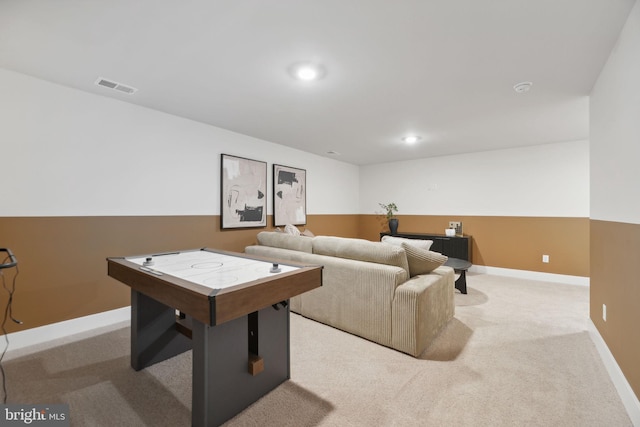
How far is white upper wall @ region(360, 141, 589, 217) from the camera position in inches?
178

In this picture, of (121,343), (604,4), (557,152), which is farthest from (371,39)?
(557,152)

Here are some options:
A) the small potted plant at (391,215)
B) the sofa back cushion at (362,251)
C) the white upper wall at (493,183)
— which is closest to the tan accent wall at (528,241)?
the white upper wall at (493,183)

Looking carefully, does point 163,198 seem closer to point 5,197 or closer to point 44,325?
point 5,197

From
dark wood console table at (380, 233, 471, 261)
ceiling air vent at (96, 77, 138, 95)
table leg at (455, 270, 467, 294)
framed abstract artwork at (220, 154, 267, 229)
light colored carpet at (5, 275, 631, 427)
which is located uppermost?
ceiling air vent at (96, 77, 138, 95)

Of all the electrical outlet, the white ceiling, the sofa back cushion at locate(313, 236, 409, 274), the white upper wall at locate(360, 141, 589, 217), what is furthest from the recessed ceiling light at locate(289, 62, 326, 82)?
the electrical outlet

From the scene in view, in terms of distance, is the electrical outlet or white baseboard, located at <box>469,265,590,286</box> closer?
white baseboard, located at <box>469,265,590,286</box>

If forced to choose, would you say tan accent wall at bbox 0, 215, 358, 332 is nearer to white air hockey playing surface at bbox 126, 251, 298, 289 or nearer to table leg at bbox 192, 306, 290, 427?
white air hockey playing surface at bbox 126, 251, 298, 289

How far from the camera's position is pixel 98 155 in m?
2.88

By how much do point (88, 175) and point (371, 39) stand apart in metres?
2.99

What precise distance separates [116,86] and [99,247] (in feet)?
5.38

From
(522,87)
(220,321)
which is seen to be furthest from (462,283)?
(220,321)

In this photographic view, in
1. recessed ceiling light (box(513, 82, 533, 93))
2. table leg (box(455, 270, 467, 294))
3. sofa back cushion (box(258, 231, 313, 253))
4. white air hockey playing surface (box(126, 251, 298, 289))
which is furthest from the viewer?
table leg (box(455, 270, 467, 294))

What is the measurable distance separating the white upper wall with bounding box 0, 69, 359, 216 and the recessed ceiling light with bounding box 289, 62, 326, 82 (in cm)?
195

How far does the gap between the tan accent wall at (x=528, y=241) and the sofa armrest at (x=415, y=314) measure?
334 cm
